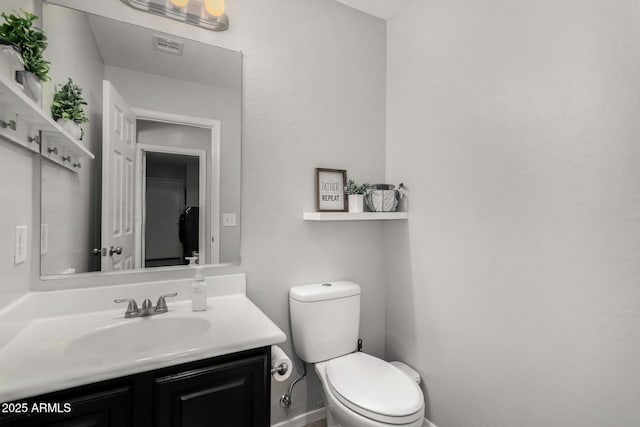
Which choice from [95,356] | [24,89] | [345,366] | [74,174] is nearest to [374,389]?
[345,366]

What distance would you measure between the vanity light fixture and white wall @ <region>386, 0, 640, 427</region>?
1.03 m

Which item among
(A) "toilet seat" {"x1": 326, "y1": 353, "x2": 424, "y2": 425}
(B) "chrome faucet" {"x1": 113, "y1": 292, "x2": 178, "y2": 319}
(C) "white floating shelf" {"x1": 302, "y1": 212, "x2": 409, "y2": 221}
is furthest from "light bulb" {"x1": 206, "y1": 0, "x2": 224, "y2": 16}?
(A) "toilet seat" {"x1": 326, "y1": 353, "x2": 424, "y2": 425}

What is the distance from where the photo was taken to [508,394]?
1.29 meters

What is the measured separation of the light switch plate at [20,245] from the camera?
3.34 feet

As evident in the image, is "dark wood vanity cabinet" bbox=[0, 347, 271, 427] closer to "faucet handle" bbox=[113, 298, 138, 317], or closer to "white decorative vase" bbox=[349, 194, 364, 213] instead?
"faucet handle" bbox=[113, 298, 138, 317]

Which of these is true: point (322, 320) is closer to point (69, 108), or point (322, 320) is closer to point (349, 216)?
point (349, 216)

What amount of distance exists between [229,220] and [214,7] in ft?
3.23

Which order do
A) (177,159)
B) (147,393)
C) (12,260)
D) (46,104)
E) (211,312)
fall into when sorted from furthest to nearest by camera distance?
1. (177,159)
2. (211,312)
3. (46,104)
4. (12,260)
5. (147,393)

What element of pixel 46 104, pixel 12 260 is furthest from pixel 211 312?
pixel 46 104

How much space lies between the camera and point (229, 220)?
5.00ft

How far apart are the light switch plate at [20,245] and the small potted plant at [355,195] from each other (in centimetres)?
137

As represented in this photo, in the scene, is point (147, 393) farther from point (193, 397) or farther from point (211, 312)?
point (211, 312)

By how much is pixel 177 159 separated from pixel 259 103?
1.61 feet

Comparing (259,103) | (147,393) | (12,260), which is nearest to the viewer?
(147,393)
